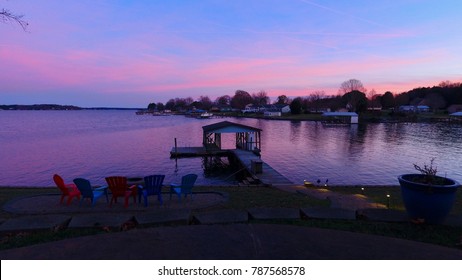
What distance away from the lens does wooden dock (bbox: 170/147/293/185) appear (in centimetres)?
1933

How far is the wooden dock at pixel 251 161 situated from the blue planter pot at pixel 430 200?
486 inches

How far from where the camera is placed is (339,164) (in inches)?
1226

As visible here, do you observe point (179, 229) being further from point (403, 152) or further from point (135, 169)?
point (403, 152)

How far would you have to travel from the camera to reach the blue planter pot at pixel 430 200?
5.44 meters

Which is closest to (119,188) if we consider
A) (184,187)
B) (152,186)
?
(152,186)

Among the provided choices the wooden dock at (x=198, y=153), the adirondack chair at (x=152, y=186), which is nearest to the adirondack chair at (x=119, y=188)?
the adirondack chair at (x=152, y=186)

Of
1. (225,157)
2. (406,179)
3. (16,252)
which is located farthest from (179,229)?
(225,157)

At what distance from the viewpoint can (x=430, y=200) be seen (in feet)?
17.9

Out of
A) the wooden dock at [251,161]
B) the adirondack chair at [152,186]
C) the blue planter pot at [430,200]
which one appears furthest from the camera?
the wooden dock at [251,161]

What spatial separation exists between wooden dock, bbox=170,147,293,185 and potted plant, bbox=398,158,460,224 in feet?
40.4

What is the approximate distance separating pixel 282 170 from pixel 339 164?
268 inches

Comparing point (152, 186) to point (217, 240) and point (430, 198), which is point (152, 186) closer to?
point (217, 240)

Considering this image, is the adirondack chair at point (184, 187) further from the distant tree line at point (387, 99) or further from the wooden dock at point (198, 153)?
the distant tree line at point (387, 99)

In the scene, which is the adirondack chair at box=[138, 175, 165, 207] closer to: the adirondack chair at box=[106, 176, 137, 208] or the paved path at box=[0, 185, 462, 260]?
the adirondack chair at box=[106, 176, 137, 208]
